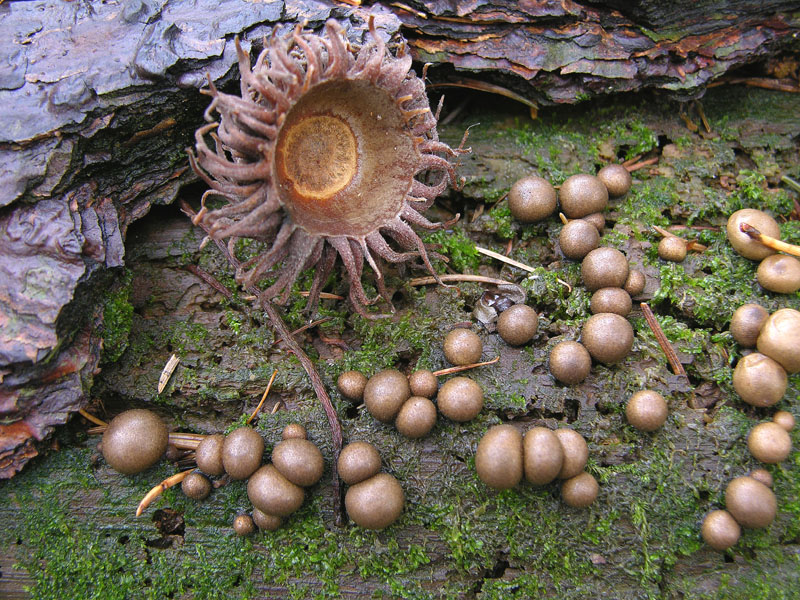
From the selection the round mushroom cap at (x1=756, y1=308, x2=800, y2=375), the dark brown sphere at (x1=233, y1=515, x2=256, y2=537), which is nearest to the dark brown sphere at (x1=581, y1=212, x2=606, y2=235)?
the round mushroom cap at (x1=756, y1=308, x2=800, y2=375)

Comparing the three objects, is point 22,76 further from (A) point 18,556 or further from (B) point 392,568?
(B) point 392,568

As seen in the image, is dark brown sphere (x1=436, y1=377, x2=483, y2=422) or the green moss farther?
the green moss

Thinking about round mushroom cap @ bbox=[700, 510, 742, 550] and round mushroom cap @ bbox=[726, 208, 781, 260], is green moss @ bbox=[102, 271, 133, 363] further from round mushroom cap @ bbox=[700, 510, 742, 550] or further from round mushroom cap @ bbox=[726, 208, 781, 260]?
round mushroom cap @ bbox=[726, 208, 781, 260]

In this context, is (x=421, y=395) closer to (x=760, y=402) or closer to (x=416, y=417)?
(x=416, y=417)

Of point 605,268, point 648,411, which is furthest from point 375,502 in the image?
point 605,268

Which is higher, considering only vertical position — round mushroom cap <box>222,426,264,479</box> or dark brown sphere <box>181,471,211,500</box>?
round mushroom cap <box>222,426,264,479</box>

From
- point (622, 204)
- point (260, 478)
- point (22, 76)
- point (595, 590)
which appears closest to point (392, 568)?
point (260, 478)

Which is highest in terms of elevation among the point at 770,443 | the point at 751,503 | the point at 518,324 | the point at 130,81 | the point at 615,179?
the point at 130,81
